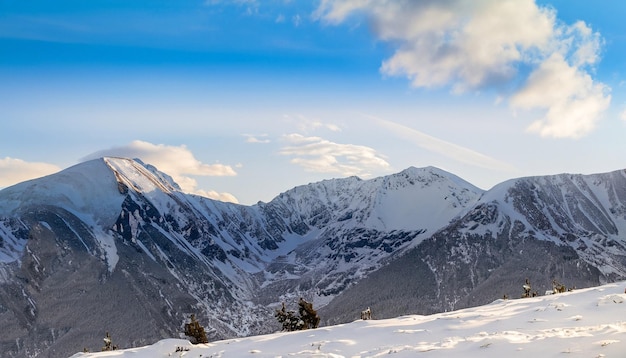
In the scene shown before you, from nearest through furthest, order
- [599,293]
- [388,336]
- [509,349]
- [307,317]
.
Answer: [509,349] → [388,336] → [599,293] → [307,317]

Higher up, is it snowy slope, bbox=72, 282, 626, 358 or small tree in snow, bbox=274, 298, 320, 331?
snowy slope, bbox=72, 282, 626, 358

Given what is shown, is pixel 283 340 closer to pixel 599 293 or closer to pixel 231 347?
pixel 231 347

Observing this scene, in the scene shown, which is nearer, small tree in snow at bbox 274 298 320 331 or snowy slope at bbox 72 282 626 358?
snowy slope at bbox 72 282 626 358

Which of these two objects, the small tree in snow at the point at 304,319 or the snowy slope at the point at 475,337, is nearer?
the snowy slope at the point at 475,337

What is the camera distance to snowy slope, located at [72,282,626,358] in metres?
25.2

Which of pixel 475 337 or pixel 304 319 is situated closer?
pixel 475 337

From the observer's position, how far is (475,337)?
29.4 m

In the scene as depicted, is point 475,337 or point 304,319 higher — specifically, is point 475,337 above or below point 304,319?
above

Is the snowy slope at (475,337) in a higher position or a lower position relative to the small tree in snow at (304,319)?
higher

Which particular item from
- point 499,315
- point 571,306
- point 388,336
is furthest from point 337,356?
point 571,306

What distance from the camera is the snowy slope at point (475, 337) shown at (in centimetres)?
2517

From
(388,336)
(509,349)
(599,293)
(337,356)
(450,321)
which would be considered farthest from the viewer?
(599,293)

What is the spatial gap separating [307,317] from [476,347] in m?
41.2

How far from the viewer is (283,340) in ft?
120
